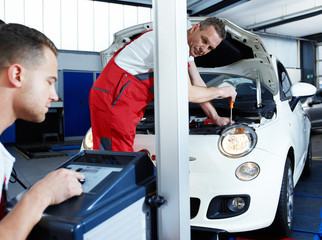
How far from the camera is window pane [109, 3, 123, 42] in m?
11.1

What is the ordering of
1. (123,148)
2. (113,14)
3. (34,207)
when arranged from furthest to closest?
(113,14)
(123,148)
(34,207)

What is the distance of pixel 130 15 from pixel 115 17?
0.55m

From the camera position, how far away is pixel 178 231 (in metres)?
0.99

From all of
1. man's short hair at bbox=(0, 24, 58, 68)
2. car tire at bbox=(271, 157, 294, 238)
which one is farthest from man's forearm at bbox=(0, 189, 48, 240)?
car tire at bbox=(271, 157, 294, 238)

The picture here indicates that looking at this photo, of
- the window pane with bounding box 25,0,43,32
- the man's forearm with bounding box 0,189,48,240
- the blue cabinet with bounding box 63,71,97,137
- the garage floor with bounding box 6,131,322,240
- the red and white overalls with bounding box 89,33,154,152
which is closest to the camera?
the man's forearm with bounding box 0,189,48,240

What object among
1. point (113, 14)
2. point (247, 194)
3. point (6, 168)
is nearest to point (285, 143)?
point (247, 194)

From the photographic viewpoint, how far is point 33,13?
9.66 meters

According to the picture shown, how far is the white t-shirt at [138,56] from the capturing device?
5.70 ft

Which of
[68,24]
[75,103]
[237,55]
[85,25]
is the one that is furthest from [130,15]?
[237,55]

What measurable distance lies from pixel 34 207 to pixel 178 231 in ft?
1.41

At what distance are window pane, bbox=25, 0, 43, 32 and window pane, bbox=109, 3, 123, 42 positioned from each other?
7.58ft

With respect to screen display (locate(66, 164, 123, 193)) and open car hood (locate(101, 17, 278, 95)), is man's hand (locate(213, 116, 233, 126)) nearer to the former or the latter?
open car hood (locate(101, 17, 278, 95))

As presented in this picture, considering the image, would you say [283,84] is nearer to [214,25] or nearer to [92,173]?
[214,25]

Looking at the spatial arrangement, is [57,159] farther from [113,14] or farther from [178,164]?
[113,14]
